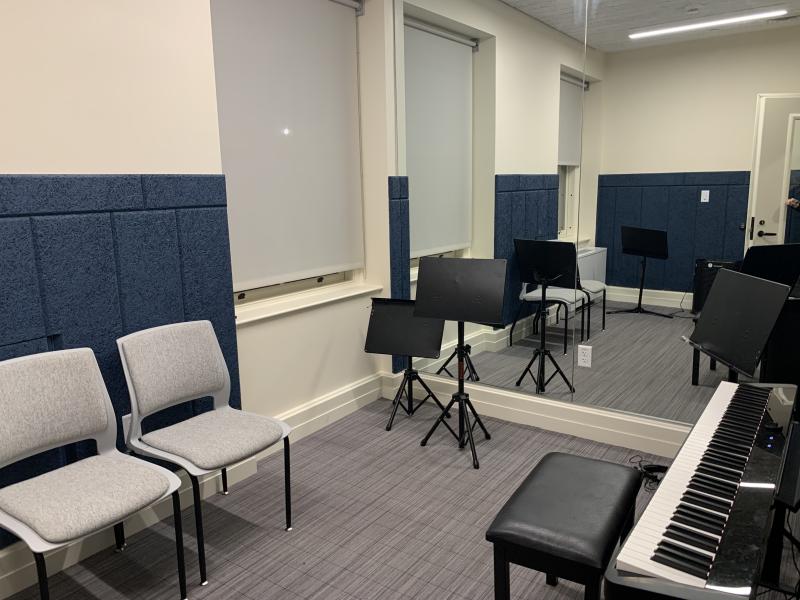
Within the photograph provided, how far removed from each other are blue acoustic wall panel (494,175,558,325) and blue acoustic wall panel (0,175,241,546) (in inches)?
71.2

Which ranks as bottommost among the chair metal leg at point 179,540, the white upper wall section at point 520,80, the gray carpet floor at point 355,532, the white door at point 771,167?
the gray carpet floor at point 355,532

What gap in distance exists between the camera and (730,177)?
9.89ft

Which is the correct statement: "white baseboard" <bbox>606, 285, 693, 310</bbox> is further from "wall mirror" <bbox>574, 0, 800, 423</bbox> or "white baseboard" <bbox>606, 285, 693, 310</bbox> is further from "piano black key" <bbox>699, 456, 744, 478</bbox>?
"piano black key" <bbox>699, 456, 744, 478</bbox>

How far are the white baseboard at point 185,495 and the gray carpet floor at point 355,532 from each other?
4 centimetres

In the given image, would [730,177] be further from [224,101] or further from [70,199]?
[70,199]

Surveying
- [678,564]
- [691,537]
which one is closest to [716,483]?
[691,537]

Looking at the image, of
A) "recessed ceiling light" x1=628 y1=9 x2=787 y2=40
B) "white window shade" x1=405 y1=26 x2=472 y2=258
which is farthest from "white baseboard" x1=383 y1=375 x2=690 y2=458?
"recessed ceiling light" x1=628 y1=9 x2=787 y2=40

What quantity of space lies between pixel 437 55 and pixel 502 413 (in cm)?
242

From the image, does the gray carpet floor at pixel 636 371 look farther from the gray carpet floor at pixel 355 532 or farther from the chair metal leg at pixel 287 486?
the chair metal leg at pixel 287 486

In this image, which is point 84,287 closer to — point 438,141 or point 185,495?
point 185,495

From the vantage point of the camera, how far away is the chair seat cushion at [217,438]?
2.20 meters

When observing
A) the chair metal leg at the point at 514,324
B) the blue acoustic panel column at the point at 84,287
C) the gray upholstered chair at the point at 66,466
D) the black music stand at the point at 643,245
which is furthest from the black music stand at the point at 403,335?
the gray upholstered chair at the point at 66,466

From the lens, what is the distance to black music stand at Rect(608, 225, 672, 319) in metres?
3.29

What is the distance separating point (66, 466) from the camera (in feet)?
6.90
